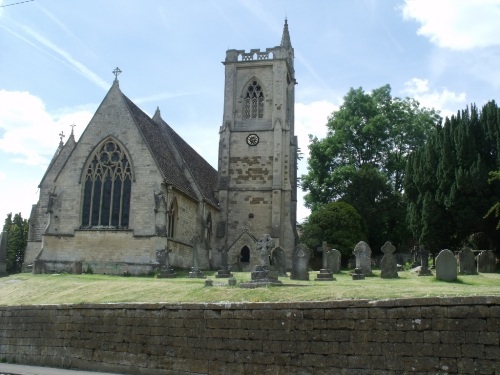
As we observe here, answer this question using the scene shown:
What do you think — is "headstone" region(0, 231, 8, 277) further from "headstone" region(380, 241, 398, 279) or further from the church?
"headstone" region(380, 241, 398, 279)

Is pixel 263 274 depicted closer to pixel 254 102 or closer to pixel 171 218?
pixel 171 218

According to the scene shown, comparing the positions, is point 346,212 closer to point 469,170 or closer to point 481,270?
point 469,170

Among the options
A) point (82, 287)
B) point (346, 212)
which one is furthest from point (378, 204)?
point (82, 287)

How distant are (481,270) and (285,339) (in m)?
18.9

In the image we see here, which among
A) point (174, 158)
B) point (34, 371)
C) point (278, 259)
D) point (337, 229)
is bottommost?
point (34, 371)

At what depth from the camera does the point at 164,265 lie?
27688 mm

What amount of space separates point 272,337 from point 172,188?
69.5ft

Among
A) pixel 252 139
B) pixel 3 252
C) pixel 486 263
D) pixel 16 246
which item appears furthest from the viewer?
pixel 16 246

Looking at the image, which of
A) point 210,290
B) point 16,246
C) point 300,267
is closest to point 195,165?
point 300,267

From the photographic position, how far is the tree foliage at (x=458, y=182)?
3098cm

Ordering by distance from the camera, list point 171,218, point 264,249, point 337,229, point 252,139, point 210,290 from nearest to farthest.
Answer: point 210,290, point 264,249, point 171,218, point 337,229, point 252,139

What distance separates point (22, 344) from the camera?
14.1 meters

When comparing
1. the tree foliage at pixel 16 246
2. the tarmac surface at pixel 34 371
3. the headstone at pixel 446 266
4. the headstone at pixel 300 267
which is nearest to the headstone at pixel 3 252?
the headstone at pixel 300 267

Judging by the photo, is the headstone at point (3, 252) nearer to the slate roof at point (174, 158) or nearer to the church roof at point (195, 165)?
the slate roof at point (174, 158)
